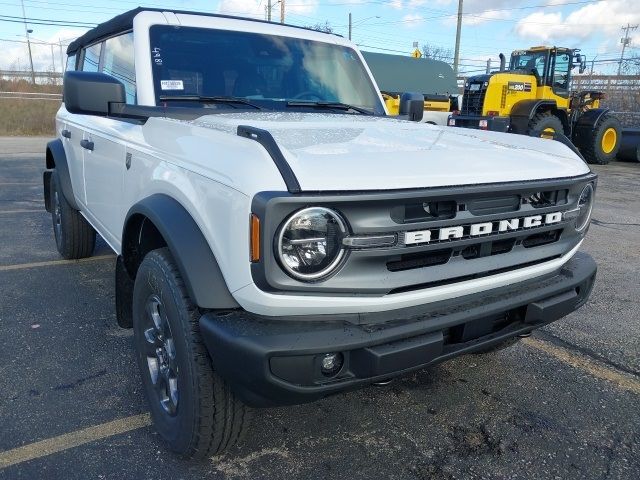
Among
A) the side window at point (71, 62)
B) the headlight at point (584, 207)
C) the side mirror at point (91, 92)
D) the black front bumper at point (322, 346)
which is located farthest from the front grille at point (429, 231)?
the side window at point (71, 62)

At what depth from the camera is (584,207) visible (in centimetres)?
270

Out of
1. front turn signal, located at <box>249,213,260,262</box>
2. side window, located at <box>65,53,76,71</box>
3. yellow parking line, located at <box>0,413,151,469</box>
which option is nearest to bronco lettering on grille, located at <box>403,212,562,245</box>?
front turn signal, located at <box>249,213,260,262</box>

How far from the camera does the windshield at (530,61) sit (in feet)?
48.9

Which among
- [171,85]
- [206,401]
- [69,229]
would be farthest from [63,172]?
[206,401]

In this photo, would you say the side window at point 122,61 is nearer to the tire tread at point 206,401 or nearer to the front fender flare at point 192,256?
the front fender flare at point 192,256

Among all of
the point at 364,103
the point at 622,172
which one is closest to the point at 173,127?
the point at 364,103

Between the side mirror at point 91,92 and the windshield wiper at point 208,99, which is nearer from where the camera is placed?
the side mirror at point 91,92

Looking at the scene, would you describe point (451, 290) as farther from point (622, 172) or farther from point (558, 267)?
point (622, 172)

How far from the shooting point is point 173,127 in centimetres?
251

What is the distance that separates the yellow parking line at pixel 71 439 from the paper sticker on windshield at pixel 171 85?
69.7 inches

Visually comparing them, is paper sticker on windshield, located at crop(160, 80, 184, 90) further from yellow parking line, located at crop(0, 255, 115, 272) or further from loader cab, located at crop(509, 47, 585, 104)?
loader cab, located at crop(509, 47, 585, 104)

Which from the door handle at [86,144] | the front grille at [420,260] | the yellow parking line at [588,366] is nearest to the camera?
the front grille at [420,260]

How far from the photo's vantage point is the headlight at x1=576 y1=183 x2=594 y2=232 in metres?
2.66

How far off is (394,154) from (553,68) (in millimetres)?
14754
